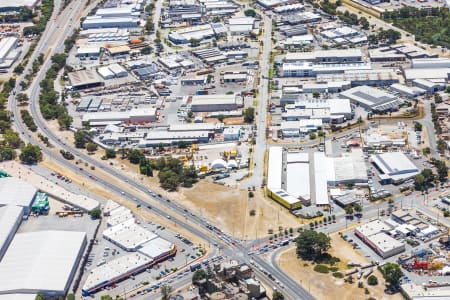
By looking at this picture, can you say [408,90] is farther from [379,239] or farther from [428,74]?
[379,239]

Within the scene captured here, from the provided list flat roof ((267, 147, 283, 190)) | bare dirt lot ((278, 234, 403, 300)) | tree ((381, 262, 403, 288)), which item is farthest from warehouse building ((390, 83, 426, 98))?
tree ((381, 262, 403, 288))

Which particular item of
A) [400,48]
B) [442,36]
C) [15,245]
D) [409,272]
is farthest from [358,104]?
[15,245]

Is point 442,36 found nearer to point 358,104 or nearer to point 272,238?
point 358,104

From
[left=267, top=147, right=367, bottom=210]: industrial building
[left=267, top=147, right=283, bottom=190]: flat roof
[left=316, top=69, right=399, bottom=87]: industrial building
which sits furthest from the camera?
[left=316, top=69, right=399, bottom=87]: industrial building

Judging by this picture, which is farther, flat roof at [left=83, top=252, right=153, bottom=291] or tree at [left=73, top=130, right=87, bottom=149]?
tree at [left=73, top=130, right=87, bottom=149]

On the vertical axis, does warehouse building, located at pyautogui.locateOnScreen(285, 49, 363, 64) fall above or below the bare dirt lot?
below

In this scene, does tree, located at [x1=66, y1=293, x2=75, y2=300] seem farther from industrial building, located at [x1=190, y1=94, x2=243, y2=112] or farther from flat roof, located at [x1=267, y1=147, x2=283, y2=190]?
industrial building, located at [x1=190, y1=94, x2=243, y2=112]
